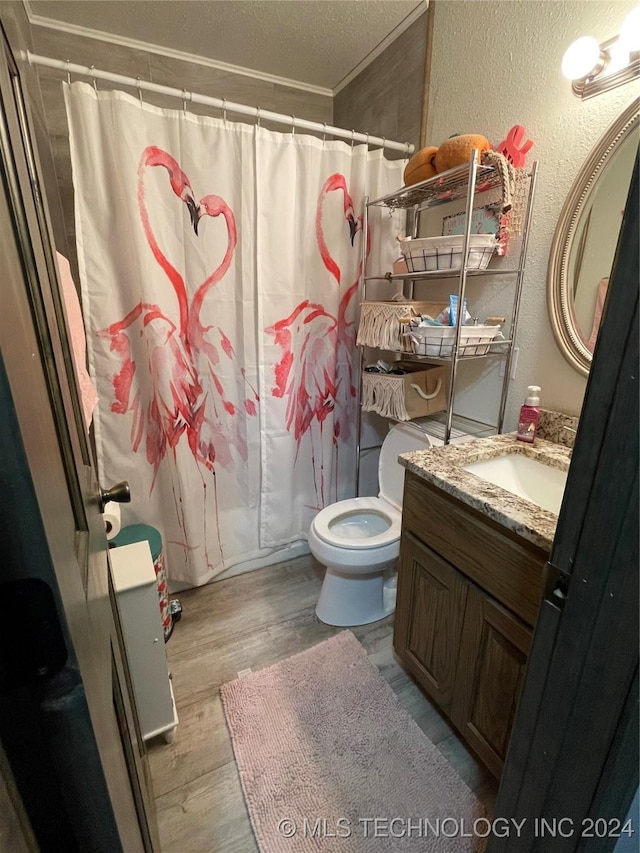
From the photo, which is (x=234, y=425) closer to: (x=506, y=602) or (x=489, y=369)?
(x=489, y=369)

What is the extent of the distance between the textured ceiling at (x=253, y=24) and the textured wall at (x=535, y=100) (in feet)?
1.08

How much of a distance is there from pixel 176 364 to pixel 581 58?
1555 mm

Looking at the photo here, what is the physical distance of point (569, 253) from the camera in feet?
4.13

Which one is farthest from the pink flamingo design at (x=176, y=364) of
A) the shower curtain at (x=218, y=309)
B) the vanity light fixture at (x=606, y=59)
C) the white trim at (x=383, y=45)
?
the vanity light fixture at (x=606, y=59)

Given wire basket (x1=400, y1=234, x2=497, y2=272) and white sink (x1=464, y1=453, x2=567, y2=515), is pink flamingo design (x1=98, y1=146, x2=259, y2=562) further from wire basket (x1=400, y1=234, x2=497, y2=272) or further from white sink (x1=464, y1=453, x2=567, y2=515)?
white sink (x1=464, y1=453, x2=567, y2=515)

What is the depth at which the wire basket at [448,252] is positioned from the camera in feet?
4.43

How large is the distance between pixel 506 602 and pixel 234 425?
4.18ft

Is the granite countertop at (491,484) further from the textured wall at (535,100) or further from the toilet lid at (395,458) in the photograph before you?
the toilet lid at (395,458)

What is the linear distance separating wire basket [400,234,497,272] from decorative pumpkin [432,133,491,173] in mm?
226

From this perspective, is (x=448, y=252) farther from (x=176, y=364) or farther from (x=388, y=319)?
(x=176, y=364)

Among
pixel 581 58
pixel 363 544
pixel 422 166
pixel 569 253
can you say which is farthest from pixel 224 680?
pixel 581 58

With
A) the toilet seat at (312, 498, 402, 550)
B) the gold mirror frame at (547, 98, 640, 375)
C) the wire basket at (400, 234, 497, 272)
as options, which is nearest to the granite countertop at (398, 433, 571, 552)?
the gold mirror frame at (547, 98, 640, 375)

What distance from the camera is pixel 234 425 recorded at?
1.83m

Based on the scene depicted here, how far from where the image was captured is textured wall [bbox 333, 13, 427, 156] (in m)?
1.66
